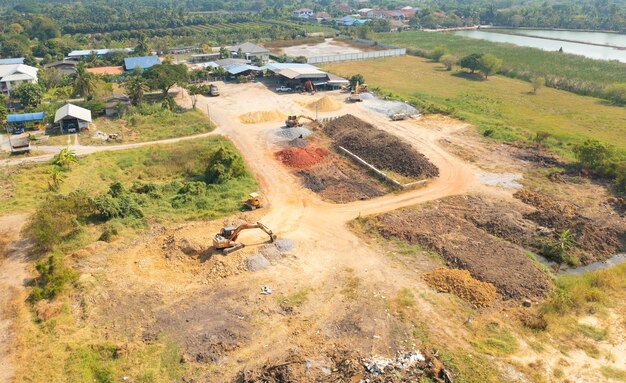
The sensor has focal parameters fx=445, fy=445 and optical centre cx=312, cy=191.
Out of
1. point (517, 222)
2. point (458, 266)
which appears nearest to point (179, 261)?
point (458, 266)

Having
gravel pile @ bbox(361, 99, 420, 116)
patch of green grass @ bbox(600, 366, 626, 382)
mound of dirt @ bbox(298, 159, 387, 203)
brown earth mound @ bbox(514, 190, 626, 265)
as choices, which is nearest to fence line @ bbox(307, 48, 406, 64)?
gravel pile @ bbox(361, 99, 420, 116)

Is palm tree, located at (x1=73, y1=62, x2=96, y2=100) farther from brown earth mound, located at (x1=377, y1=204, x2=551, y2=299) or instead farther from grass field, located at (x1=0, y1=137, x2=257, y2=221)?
brown earth mound, located at (x1=377, y1=204, x2=551, y2=299)

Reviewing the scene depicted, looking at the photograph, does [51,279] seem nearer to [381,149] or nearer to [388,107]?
[381,149]

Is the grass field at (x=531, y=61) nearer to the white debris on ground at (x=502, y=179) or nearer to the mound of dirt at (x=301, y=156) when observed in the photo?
the white debris on ground at (x=502, y=179)

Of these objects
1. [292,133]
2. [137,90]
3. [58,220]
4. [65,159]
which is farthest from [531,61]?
[58,220]

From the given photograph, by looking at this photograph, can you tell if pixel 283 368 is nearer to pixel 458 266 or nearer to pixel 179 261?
pixel 179 261
